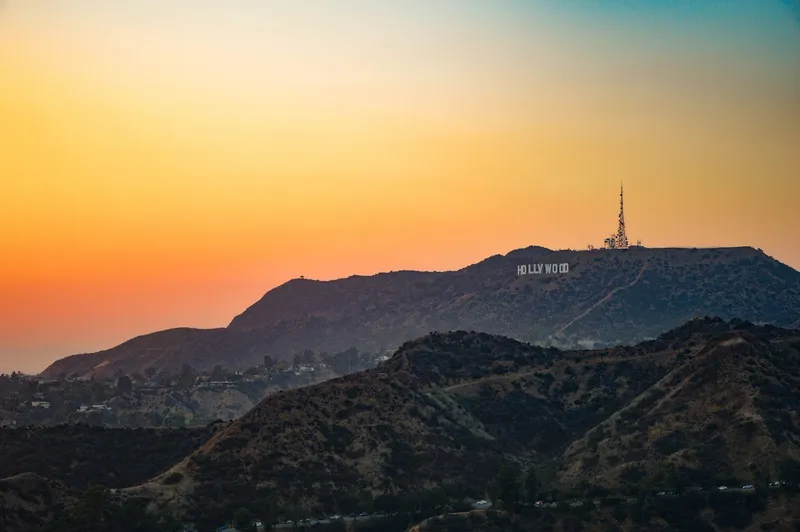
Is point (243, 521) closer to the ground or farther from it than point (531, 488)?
closer to the ground

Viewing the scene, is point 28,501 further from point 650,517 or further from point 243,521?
point 650,517

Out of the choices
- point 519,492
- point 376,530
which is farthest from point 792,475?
point 376,530

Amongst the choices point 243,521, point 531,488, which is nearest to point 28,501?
point 243,521

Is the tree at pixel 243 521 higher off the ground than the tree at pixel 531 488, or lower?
lower

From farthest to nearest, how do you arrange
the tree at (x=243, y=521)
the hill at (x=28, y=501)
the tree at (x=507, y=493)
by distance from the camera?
the tree at (x=507, y=493)
the hill at (x=28, y=501)
the tree at (x=243, y=521)

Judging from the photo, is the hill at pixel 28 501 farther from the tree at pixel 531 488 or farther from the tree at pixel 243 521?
the tree at pixel 531 488

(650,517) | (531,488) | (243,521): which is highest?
(531,488)

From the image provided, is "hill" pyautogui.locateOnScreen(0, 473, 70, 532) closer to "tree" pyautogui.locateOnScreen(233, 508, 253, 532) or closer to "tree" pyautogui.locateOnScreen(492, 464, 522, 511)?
"tree" pyautogui.locateOnScreen(233, 508, 253, 532)

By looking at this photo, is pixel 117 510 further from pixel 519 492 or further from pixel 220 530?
pixel 519 492

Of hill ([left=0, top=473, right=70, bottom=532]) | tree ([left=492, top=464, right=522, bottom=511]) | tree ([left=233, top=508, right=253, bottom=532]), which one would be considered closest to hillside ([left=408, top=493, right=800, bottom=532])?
tree ([left=492, top=464, right=522, bottom=511])

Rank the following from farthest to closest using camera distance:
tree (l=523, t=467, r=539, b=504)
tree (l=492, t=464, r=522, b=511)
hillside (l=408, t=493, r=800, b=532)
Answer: tree (l=523, t=467, r=539, b=504), tree (l=492, t=464, r=522, b=511), hillside (l=408, t=493, r=800, b=532)

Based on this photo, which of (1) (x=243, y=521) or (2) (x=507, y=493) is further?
(2) (x=507, y=493)

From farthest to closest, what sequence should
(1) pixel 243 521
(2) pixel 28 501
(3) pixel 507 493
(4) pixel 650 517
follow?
(3) pixel 507 493
(2) pixel 28 501
(1) pixel 243 521
(4) pixel 650 517

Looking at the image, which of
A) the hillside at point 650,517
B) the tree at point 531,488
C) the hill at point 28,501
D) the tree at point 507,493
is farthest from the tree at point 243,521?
the tree at point 531,488
